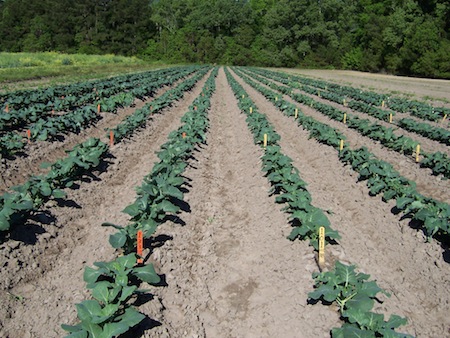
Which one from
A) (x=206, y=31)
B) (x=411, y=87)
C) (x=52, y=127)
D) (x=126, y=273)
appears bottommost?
(x=126, y=273)

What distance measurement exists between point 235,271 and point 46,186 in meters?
3.67

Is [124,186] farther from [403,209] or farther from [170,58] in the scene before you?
[170,58]

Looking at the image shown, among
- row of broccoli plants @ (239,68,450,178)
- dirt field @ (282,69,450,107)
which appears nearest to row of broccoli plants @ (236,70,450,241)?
row of broccoli plants @ (239,68,450,178)

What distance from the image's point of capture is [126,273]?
4387mm

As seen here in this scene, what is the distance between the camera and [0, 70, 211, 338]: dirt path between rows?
4527 mm

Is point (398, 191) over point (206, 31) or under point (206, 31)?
under

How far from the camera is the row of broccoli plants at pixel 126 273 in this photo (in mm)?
3605

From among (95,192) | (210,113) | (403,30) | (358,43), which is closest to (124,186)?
(95,192)

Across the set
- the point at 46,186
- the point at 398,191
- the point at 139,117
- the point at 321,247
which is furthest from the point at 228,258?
the point at 139,117

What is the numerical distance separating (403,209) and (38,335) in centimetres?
638

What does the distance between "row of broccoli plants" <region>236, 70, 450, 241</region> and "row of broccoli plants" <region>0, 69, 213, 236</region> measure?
6.25m

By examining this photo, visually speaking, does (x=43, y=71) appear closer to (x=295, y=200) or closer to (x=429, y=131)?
(x=429, y=131)

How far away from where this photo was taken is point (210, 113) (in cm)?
1869

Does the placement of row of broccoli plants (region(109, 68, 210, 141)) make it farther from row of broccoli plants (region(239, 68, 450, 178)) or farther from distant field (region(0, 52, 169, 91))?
distant field (region(0, 52, 169, 91))
